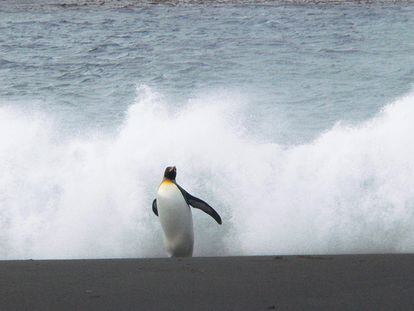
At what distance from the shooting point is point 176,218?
663 cm

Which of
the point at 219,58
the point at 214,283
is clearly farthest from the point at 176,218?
the point at 219,58

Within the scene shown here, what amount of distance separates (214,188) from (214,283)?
3028 mm

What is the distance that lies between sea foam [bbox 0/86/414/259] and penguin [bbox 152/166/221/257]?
0.36 meters

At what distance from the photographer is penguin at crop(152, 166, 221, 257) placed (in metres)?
6.61

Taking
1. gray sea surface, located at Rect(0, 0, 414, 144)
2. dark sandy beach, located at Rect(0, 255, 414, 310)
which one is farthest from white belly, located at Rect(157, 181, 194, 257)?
gray sea surface, located at Rect(0, 0, 414, 144)

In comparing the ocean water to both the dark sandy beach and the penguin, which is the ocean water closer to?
the penguin

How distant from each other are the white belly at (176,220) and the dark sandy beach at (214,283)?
1131 mm

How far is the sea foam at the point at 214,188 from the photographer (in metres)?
7.06

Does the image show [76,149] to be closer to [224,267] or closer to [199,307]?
[224,267]

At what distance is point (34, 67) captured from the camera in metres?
18.4

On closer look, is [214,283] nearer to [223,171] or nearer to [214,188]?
[214,188]

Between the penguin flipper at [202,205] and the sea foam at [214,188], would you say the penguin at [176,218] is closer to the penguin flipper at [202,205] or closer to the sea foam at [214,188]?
the penguin flipper at [202,205]

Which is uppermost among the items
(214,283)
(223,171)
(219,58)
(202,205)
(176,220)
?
(219,58)

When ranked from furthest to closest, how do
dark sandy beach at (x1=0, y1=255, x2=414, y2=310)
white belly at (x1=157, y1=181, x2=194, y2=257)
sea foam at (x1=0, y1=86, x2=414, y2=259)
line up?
sea foam at (x1=0, y1=86, x2=414, y2=259), white belly at (x1=157, y1=181, x2=194, y2=257), dark sandy beach at (x1=0, y1=255, x2=414, y2=310)
